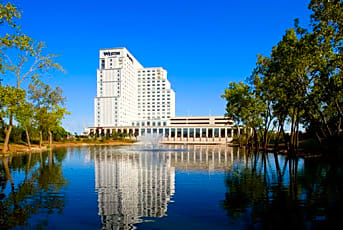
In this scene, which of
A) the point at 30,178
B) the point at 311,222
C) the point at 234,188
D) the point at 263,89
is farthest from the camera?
the point at 263,89

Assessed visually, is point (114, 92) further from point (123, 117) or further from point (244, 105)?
point (244, 105)

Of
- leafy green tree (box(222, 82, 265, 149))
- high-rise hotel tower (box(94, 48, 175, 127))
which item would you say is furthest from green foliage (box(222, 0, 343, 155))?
high-rise hotel tower (box(94, 48, 175, 127))

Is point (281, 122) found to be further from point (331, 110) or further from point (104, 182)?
point (104, 182)

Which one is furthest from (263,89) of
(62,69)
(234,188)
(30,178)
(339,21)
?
(30,178)

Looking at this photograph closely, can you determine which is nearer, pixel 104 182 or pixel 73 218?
pixel 73 218

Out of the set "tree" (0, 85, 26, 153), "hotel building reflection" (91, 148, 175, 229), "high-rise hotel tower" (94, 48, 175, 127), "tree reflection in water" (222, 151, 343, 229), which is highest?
"high-rise hotel tower" (94, 48, 175, 127)

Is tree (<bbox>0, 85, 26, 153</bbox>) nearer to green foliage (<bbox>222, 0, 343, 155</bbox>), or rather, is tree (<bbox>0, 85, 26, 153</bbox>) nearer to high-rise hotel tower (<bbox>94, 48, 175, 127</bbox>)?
green foliage (<bbox>222, 0, 343, 155</bbox>)

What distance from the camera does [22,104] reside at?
35781 mm

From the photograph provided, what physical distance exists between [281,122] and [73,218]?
4452cm

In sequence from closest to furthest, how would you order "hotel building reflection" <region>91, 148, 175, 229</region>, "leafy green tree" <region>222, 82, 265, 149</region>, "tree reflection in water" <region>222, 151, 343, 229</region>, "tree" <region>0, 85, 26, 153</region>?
"tree reflection in water" <region>222, 151, 343, 229</region>
"hotel building reflection" <region>91, 148, 175, 229</region>
"tree" <region>0, 85, 26, 153</region>
"leafy green tree" <region>222, 82, 265, 149</region>

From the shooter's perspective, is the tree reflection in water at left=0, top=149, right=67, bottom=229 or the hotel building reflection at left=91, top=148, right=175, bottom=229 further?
the hotel building reflection at left=91, top=148, right=175, bottom=229

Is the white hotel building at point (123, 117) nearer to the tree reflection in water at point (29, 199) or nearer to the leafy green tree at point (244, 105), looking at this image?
the leafy green tree at point (244, 105)

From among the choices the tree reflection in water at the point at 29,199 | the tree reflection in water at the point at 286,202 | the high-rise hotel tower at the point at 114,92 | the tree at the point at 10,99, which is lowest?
the tree reflection in water at the point at 286,202

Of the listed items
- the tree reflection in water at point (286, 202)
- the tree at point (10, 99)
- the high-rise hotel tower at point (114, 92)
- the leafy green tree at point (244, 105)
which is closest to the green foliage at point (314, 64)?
the leafy green tree at point (244, 105)
